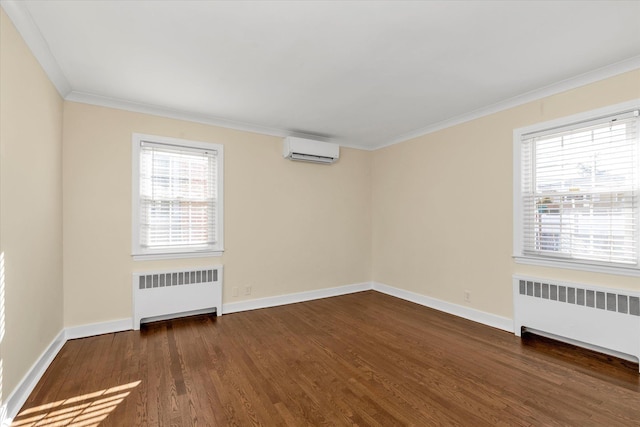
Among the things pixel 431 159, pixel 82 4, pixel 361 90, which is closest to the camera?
pixel 82 4

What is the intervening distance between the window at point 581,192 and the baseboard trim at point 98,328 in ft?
14.9

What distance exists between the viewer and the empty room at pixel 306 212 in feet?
6.52

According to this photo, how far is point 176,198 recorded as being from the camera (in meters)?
3.75

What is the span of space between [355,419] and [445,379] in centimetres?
91

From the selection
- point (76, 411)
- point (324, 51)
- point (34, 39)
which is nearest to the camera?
Answer: point (76, 411)

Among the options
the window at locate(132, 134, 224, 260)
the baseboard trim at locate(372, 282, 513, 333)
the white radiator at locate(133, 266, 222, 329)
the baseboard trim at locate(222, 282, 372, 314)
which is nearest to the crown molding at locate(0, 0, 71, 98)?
the window at locate(132, 134, 224, 260)

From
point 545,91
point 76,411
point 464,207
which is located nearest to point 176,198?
point 76,411

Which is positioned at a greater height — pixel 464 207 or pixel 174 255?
pixel 464 207

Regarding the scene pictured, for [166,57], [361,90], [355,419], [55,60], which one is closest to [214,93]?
[166,57]

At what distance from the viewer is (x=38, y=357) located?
2.43 meters

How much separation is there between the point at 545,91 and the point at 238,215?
3.89m

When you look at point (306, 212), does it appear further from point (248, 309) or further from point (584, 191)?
point (584, 191)

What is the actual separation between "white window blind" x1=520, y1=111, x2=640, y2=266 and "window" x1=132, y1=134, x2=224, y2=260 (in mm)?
3775

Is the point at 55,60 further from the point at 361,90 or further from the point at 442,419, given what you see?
the point at 442,419
